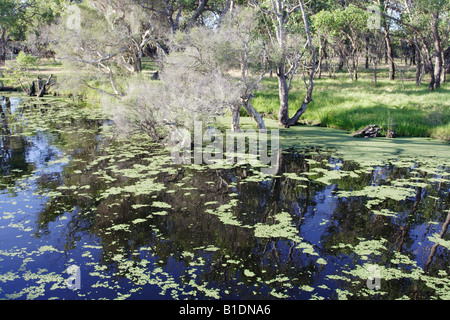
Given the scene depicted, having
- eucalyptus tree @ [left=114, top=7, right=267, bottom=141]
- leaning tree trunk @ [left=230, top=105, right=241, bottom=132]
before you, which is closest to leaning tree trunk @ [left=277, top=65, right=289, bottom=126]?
eucalyptus tree @ [left=114, top=7, right=267, bottom=141]

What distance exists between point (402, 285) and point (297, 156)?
581 centimetres

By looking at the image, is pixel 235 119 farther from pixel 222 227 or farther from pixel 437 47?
pixel 437 47

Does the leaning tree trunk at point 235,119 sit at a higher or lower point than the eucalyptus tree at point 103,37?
lower

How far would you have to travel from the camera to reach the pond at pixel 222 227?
4680 millimetres

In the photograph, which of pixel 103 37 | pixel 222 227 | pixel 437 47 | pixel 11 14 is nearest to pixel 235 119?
pixel 222 227

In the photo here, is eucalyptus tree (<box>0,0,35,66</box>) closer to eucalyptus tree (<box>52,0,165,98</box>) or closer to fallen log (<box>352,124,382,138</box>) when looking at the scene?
eucalyptus tree (<box>52,0,165,98</box>)

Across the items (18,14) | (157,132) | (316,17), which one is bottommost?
(157,132)

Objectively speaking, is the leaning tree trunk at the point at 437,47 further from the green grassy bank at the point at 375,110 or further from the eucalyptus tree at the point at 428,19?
the green grassy bank at the point at 375,110

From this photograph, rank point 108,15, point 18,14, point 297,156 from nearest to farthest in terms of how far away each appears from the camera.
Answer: point 297,156 < point 108,15 < point 18,14

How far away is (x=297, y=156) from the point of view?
33.6ft

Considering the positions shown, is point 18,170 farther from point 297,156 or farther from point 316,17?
point 316,17

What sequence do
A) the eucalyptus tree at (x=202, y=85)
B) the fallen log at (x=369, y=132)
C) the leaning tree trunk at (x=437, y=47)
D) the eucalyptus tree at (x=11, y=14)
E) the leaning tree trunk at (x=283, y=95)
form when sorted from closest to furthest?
the eucalyptus tree at (x=202, y=85) < the fallen log at (x=369, y=132) < the leaning tree trunk at (x=283, y=95) < the leaning tree trunk at (x=437, y=47) < the eucalyptus tree at (x=11, y=14)

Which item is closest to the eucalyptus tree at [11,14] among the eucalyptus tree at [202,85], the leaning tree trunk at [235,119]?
the eucalyptus tree at [202,85]
